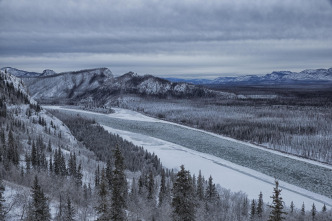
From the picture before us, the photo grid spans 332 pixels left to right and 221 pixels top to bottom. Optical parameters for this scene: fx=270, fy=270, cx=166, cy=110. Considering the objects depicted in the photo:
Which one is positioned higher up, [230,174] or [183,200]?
[183,200]

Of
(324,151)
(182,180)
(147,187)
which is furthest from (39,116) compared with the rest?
(324,151)

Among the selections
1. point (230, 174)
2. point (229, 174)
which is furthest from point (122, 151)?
point (230, 174)

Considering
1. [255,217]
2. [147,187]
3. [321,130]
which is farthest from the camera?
[321,130]

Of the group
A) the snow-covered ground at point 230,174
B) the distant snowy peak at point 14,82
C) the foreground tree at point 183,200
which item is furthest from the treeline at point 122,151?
the foreground tree at point 183,200

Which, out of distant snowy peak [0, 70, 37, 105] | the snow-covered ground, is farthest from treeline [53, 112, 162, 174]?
distant snowy peak [0, 70, 37, 105]

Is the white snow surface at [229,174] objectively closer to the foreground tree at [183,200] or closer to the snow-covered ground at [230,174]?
the snow-covered ground at [230,174]

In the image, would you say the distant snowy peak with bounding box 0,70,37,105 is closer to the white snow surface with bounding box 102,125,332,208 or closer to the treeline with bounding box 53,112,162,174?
the treeline with bounding box 53,112,162,174

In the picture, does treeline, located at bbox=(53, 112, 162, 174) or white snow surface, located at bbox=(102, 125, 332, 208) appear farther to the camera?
treeline, located at bbox=(53, 112, 162, 174)

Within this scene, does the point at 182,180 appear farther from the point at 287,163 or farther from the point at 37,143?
the point at 287,163

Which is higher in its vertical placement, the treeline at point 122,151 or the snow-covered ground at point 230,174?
the treeline at point 122,151

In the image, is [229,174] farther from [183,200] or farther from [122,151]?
[183,200]

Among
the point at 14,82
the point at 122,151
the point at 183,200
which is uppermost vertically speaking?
the point at 14,82
